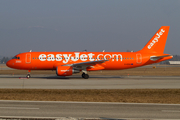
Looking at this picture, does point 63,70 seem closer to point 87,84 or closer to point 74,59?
point 74,59

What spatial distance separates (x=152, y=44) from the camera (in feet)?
127

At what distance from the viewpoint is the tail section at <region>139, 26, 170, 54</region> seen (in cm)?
3856

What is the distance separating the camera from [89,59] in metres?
36.8

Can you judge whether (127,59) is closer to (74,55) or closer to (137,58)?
(137,58)

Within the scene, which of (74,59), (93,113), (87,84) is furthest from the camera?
(74,59)

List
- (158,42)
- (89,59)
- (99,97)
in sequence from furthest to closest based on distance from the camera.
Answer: (158,42), (89,59), (99,97)

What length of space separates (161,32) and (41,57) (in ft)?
70.7

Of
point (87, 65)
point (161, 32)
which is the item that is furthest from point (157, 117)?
point (161, 32)

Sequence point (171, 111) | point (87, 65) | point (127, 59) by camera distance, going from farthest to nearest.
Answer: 1. point (127, 59)
2. point (87, 65)
3. point (171, 111)

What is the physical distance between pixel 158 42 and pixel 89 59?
1281 centimetres

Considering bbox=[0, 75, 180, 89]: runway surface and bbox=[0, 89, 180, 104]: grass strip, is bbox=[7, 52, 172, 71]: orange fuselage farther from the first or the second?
bbox=[0, 89, 180, 104]: grass strip

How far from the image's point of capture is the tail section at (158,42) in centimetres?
3856

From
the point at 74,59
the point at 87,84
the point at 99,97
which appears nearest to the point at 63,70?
the point at 74,59

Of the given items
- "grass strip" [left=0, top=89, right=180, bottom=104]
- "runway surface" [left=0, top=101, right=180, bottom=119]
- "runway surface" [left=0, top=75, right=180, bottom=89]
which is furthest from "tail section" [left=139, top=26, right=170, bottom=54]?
"runway surface" [left=0, top=101, right=180, bottom=119]
